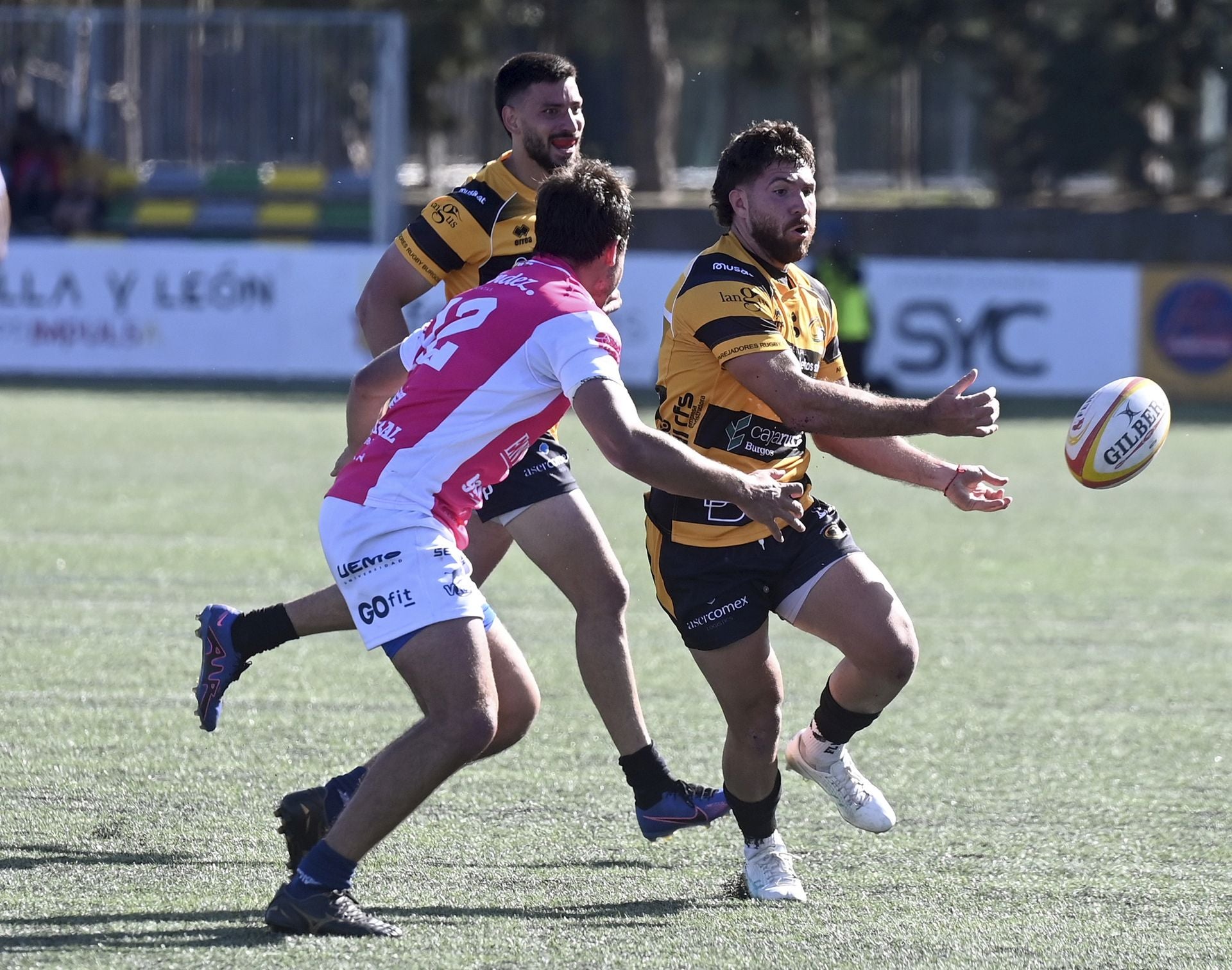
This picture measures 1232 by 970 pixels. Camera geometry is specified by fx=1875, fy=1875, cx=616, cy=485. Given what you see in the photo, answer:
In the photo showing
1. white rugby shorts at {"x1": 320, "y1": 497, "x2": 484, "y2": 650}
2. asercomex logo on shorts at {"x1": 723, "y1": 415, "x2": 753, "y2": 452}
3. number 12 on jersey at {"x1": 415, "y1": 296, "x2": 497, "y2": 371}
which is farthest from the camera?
asercomex logo on shorts at {"x1": 723, "y1": 415, "x2": 753, "y2": 452}

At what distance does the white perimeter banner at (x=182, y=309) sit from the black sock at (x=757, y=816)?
16.5m

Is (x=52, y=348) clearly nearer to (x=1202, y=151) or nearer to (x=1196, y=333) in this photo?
(x=1196, y=333)

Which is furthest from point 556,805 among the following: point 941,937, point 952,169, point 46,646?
point 952,169

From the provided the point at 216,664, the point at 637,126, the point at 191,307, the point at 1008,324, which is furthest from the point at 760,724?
the point at 637,126

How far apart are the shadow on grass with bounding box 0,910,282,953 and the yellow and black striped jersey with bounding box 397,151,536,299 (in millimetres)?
2190

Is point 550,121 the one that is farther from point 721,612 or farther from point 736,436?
point 721,612

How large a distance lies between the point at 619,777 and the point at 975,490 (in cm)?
164

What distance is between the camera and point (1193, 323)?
819 inches

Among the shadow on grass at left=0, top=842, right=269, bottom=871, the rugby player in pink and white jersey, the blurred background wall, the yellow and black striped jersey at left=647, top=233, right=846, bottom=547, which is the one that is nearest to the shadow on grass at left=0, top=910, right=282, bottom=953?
the rugby player in pink and white jersey

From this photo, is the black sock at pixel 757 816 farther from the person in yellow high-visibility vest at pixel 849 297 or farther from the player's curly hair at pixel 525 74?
the person in yellow high-visibility vest at pixel 849 297

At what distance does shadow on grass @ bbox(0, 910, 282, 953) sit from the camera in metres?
4.30

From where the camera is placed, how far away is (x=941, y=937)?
453 cm

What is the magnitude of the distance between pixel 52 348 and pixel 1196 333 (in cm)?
1281

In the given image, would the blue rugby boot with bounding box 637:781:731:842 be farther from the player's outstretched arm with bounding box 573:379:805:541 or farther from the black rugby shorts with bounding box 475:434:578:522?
the player's outstretched arm with bounding box 573:379:805:541
